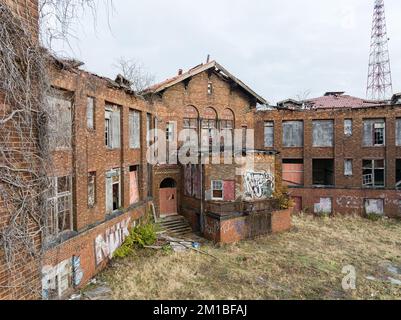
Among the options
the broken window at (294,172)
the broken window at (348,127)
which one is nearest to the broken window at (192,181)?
the broken window at (294,172)

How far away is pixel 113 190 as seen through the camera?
43.5 feet

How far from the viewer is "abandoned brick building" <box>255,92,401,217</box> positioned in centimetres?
2081

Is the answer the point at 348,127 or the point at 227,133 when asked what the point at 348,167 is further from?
the point at 227,133

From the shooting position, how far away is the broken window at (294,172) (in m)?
22.4

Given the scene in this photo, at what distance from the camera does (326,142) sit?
22.0m

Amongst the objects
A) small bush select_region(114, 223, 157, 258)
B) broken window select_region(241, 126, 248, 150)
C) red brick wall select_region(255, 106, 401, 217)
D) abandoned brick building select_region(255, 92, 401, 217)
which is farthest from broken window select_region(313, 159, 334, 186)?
small bush select_region(114, 223, 157, 258)

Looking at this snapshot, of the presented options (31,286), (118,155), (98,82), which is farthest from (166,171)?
(31,286)

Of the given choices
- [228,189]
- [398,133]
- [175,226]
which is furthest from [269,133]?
[175,226]

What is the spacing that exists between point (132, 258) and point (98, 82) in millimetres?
7736

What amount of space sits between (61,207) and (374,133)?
21.4 m

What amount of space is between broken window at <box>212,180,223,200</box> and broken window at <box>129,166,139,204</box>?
444cm

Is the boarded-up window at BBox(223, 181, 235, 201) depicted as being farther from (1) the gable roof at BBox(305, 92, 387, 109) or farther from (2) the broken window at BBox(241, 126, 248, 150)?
(1) the gable roof at BBox(305, 92, 387, 109)

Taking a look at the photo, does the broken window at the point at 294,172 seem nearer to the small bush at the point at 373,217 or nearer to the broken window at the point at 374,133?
the broken window at the point at 374,133

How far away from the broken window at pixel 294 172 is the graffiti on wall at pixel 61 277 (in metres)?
17.0
